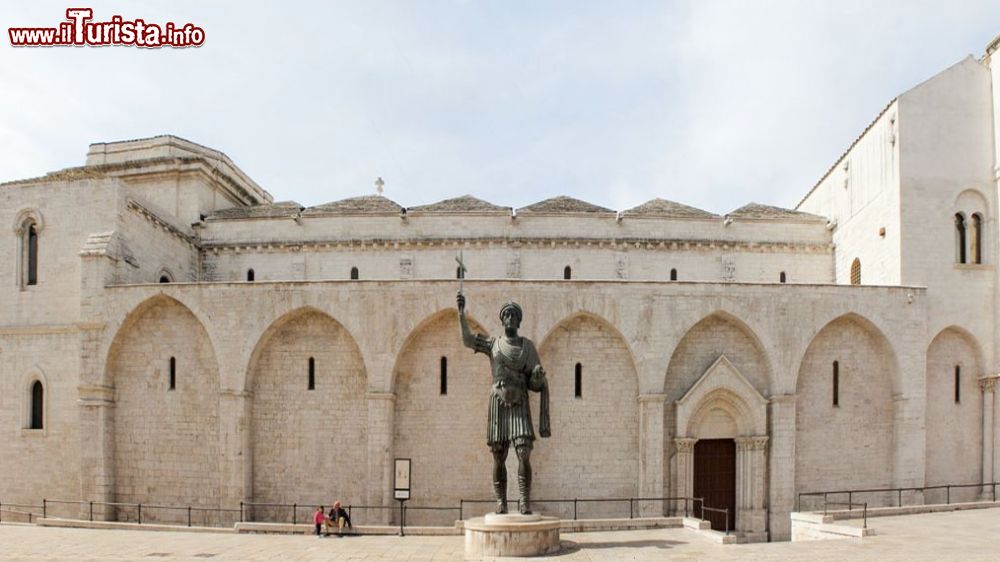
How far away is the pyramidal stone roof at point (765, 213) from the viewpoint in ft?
85.4

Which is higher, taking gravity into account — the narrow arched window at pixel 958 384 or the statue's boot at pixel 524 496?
the narrow arched window at pixel 958 384

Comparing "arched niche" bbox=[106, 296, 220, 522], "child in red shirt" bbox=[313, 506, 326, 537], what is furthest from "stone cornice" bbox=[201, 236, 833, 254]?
"child in red shirt" bbox=[313, 506, 326, 537]

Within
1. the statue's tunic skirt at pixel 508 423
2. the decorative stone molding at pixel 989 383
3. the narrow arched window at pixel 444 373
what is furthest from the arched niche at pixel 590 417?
the decorative stone molding at pixel 989 383

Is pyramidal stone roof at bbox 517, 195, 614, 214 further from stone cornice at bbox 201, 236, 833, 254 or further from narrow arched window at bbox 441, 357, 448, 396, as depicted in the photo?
narrow arched window at bbox 441, 357, 448, 396

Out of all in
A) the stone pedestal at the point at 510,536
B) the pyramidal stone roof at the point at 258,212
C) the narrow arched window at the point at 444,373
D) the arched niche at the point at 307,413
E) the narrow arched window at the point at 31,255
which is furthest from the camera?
the pyramidal stone roof at the point at 258,212

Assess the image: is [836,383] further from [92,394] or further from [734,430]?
[92,394]

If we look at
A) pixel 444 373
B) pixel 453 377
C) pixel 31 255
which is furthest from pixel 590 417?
pixel 31 255

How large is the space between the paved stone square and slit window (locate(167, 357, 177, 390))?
4.52 meters

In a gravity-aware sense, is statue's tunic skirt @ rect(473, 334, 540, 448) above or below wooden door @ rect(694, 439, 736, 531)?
above

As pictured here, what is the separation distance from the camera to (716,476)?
20516 mm

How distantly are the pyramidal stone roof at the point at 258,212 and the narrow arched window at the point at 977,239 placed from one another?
21508 millimetres

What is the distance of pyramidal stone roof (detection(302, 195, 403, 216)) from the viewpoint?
84.5 feet

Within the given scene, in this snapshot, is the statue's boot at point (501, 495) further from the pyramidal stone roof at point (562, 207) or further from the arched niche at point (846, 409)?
the pyramidal stone roof at point (562, 207)

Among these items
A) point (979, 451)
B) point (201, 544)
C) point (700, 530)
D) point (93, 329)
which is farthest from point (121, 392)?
point (979, 451)
